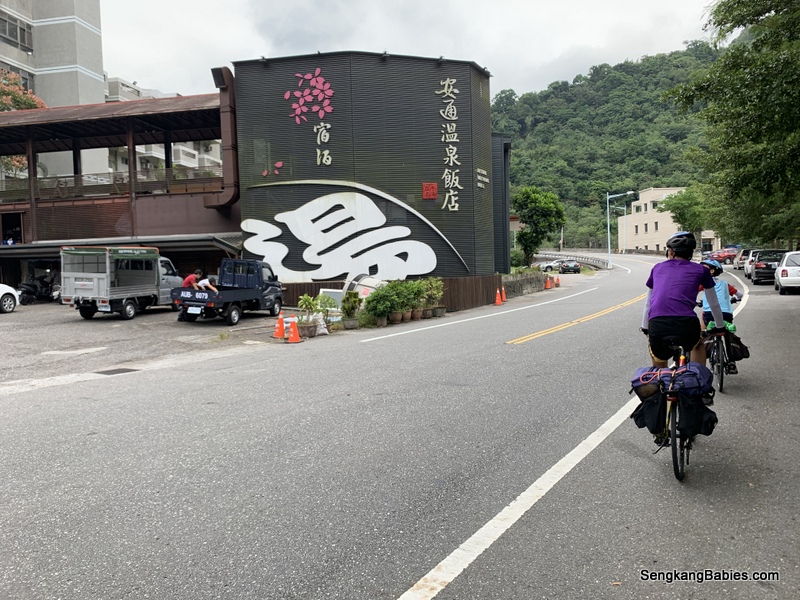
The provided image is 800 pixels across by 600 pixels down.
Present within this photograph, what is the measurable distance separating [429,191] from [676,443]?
23.5 metres

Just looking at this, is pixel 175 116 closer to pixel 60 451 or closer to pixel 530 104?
pixel 60 451

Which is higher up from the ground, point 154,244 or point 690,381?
point 154,244

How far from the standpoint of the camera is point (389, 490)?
190 inches

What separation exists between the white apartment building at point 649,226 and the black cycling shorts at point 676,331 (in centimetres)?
8736

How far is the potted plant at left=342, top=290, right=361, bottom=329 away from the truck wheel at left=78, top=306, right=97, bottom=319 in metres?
8.43

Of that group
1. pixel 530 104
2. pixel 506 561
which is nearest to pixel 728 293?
pixel 506 561

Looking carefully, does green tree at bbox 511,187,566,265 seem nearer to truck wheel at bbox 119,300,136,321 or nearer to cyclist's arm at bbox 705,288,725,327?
truck wheel at bbox 119,300,136,321

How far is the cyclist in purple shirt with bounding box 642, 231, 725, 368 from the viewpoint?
5363 millimetres

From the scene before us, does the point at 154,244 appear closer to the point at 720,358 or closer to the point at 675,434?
the point at 720,358

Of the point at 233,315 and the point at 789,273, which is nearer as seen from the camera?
the point at 233,315

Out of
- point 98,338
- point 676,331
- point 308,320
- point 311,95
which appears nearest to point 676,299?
point 676,331

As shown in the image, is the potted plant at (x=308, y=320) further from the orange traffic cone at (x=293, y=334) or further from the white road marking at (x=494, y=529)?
the white road marking at (x=494, y=529)

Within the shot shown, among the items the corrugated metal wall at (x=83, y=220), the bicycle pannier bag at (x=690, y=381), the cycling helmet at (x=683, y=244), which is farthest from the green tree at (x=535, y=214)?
the bicycle pannier bag at (x=690, y=381)

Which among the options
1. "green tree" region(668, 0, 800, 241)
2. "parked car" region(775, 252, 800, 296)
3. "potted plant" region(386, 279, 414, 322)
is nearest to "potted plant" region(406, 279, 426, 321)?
"potted plant" region(386, 279, 414, 322)
